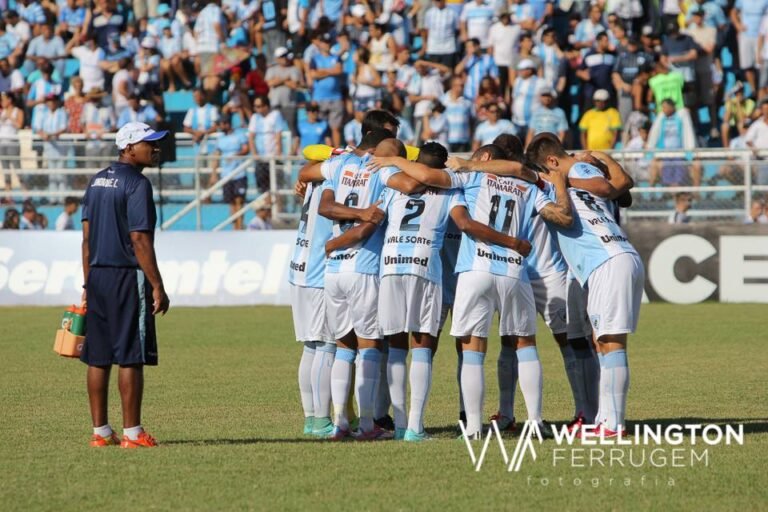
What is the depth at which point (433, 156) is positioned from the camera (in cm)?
994

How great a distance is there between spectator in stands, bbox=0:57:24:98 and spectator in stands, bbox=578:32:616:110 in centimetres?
1219

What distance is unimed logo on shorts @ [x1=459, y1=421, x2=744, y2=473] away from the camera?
341 inches

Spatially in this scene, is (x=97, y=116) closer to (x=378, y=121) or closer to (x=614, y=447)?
(x=378, y=121)

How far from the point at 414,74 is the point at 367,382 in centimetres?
1748

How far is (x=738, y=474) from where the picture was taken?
8.28 metres

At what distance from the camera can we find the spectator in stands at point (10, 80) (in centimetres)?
2991

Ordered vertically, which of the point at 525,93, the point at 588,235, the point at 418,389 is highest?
the point at 525,93

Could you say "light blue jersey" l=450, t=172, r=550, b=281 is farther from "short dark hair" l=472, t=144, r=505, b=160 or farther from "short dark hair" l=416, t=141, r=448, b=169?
"short dark hair" l=472, t=144, r=505, b=160

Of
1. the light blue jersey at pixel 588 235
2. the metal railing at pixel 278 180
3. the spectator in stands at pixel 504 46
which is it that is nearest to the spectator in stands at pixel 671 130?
Answer: the metal railing at pixel 278 180

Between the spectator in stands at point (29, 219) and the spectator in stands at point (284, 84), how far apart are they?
17.1 ft

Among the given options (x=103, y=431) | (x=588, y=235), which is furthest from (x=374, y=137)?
(x=103, y=431)

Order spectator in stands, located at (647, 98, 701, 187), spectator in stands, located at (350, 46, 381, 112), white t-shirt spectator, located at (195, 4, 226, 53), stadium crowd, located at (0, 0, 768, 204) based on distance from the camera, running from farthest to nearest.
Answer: white t-shirt spectator, located at (195, 4, 226, 53)
spectator in stands, located at (350, 46, 381, 112)
stadium crowd, located at (0, 0, 768, 204)
spectator in stands, located at (647, 98, 701, 187)

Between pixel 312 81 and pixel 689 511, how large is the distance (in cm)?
2123

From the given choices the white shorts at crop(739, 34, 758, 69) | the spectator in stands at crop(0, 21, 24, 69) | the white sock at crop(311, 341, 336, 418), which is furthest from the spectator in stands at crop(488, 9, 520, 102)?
the white sock at crop(311, 341, 336, 418)
